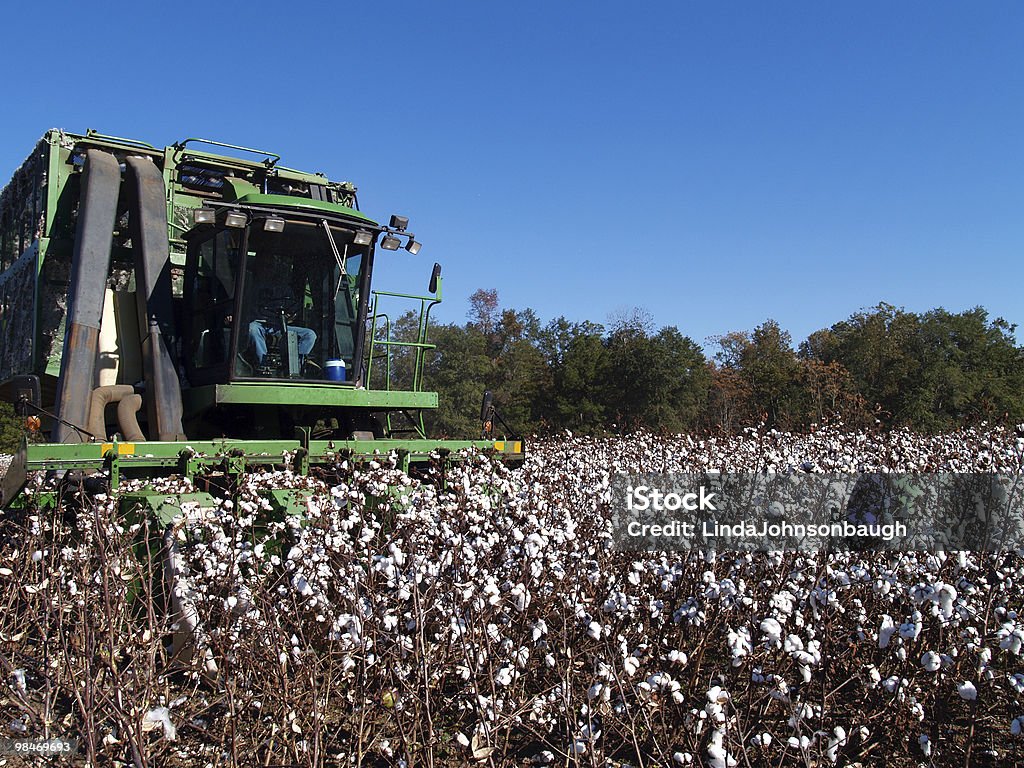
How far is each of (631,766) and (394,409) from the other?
5.49 meters

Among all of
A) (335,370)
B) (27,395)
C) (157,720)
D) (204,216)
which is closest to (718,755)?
(157,720)

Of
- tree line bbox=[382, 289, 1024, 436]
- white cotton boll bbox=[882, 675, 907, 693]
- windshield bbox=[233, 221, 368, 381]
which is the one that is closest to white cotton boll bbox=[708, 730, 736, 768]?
white cotton boll bbox=[882, 675, 907, 693]

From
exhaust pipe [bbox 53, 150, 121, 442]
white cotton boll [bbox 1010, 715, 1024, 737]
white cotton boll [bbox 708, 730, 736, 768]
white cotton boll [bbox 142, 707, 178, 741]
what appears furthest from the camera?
exhaust pipe [bbox 53, 150, 121, 442]

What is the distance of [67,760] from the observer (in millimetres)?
3467

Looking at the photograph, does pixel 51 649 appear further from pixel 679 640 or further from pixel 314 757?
pixel 679 640

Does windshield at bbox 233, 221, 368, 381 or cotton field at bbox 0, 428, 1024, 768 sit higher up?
windshield at bbox 233, 221, 368, 381

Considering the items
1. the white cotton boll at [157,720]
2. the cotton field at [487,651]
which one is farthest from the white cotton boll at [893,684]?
the white cotton boll at [157,720]

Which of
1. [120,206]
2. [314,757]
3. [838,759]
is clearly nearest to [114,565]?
[314,757]

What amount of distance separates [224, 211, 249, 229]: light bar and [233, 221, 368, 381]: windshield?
16cm

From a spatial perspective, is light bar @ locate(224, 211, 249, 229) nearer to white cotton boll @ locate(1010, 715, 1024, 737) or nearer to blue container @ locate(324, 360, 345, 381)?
blue container @ locate(324, 360, 345, 381)

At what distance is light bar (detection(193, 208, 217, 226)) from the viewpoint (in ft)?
25.3

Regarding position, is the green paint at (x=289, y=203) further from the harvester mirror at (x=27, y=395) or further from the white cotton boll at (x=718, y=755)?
the white cotton boll at (x=718, y=755)

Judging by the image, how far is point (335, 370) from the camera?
838 cm

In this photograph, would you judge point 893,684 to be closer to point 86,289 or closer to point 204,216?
point 204,216
